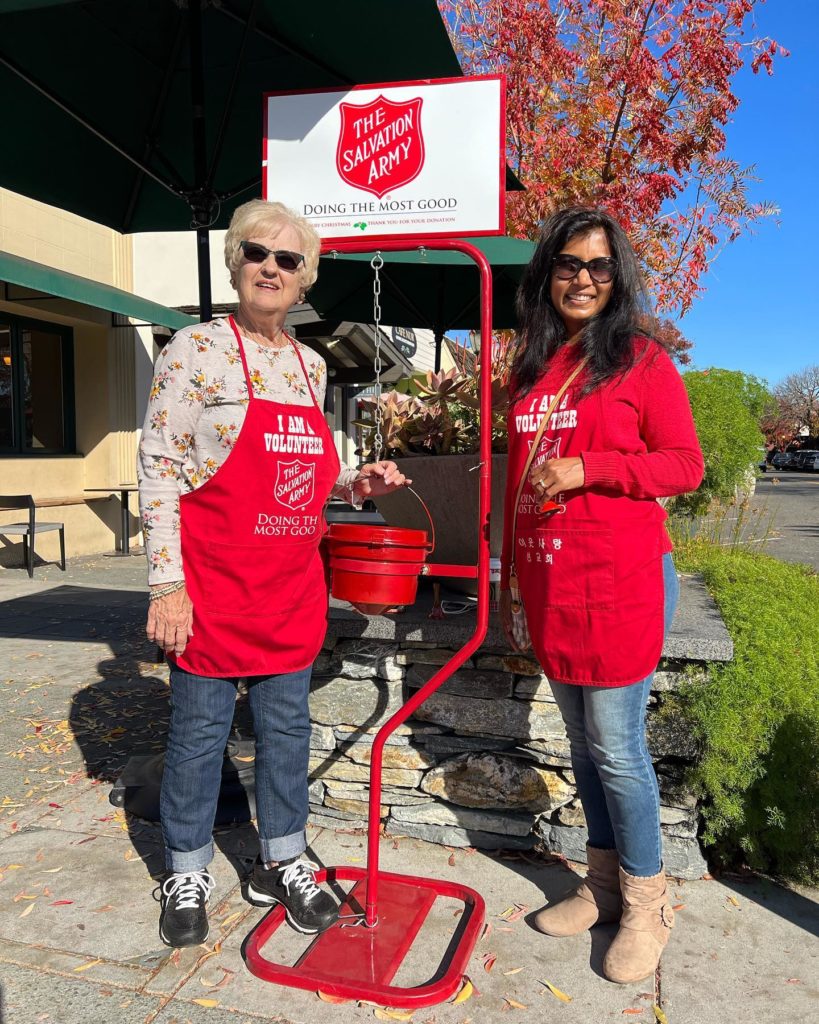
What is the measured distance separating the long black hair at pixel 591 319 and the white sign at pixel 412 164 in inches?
24.5

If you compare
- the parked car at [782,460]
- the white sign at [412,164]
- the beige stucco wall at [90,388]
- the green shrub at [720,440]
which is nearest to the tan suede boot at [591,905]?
the white sign at [412,164]

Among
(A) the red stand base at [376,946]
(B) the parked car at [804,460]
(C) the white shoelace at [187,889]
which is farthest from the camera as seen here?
(B) the parked car at [804,460]

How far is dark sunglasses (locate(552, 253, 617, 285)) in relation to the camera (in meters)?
2.15

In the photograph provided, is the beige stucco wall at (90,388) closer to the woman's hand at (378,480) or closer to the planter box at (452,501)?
the planter box at (452,501)

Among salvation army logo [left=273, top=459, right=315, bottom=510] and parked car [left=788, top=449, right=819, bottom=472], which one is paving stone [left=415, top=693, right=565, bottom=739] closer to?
salvation army logo [left=273, top=459, right=315, bottom=510]

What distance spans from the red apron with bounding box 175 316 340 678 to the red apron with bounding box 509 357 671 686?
0.68 metres

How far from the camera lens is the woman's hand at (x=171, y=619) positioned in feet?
7.00

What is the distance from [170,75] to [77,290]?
4972 millimetres

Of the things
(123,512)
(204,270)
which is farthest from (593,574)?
(123,512)

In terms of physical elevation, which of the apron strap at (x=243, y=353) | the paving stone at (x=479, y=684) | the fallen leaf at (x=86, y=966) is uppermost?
the apron strap at (x=243, y=353)

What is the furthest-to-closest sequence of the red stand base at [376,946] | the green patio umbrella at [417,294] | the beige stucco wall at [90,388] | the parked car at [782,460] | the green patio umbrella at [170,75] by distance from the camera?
the parked car at [782,460] < the beige stucco wall at [90,388] < the green patio umbrella at [417,294] < the green patio umbrella at [170,75] < the red stand base at [376,946]

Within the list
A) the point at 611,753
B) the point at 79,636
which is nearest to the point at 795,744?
the point at 611,753

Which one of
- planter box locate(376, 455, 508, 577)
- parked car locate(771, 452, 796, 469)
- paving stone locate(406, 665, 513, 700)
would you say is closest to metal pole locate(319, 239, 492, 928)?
planter box locate(376, 455, 508, 577)

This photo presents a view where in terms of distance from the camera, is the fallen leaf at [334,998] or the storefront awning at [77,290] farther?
the storefront awning at [77,290]
